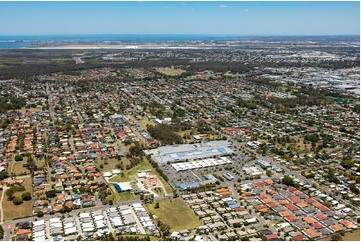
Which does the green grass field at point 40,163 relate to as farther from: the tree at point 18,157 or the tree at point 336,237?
the tree at point 336,237

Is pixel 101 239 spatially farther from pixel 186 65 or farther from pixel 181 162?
pixel 186 65

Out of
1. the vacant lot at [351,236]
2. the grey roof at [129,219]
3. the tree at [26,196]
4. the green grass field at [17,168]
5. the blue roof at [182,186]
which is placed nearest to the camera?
the vacant lot at [351,236]

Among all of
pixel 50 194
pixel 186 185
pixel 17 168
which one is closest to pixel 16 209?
pixel 50 194

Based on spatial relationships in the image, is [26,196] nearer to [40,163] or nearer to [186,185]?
[40,163]

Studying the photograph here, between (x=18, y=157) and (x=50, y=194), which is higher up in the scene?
(x=18, y=157)

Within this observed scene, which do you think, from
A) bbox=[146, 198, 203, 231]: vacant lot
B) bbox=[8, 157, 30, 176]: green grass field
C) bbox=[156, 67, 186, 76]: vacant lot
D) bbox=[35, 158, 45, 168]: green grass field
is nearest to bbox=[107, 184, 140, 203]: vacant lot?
bbox=[146, 198, 203, 231]: vacant lot

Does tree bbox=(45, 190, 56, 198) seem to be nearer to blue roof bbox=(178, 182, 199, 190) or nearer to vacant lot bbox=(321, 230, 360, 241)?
blue roof bbox=(178, 182, 199, 190)

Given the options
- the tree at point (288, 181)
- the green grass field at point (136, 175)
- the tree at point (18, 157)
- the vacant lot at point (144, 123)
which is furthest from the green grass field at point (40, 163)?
the tree at point (288, 181)

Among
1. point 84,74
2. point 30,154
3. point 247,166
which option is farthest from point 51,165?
point 84,74
